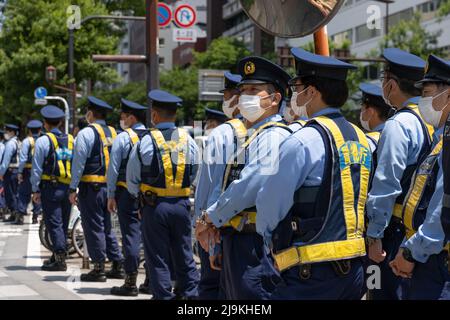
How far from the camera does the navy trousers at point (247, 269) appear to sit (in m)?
5.07

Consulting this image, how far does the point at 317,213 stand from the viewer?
4164 millimetres

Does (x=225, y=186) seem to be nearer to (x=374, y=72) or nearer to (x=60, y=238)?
(x=60, y=238)

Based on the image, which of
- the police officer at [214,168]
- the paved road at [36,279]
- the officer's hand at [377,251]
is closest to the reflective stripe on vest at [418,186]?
the officer's hand at [377,251]

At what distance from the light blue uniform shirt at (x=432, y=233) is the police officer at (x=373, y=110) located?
2224 millimetres

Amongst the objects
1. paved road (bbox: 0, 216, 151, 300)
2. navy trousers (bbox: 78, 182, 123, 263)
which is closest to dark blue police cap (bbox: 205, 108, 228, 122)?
navy trousers (bbox: 78, 182, 123, 263)

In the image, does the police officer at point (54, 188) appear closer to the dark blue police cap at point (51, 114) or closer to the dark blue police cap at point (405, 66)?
the dark blue police cap at point (51, 114)

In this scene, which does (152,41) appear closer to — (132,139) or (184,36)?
(132,139)

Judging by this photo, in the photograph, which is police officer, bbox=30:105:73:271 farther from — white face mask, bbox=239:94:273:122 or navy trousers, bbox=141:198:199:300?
white face mask, bbox=239:94:273:122

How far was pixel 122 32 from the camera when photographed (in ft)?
130

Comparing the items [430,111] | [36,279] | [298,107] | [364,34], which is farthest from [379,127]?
[364,34]

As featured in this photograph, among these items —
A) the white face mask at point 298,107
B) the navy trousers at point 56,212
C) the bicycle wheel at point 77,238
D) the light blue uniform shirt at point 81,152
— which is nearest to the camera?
the white face mask at point 298,107

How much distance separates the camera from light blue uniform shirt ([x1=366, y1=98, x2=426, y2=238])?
5.12 m

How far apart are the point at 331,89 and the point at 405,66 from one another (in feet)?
4.40

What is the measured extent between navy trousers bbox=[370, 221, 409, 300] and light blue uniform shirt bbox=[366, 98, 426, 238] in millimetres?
319
